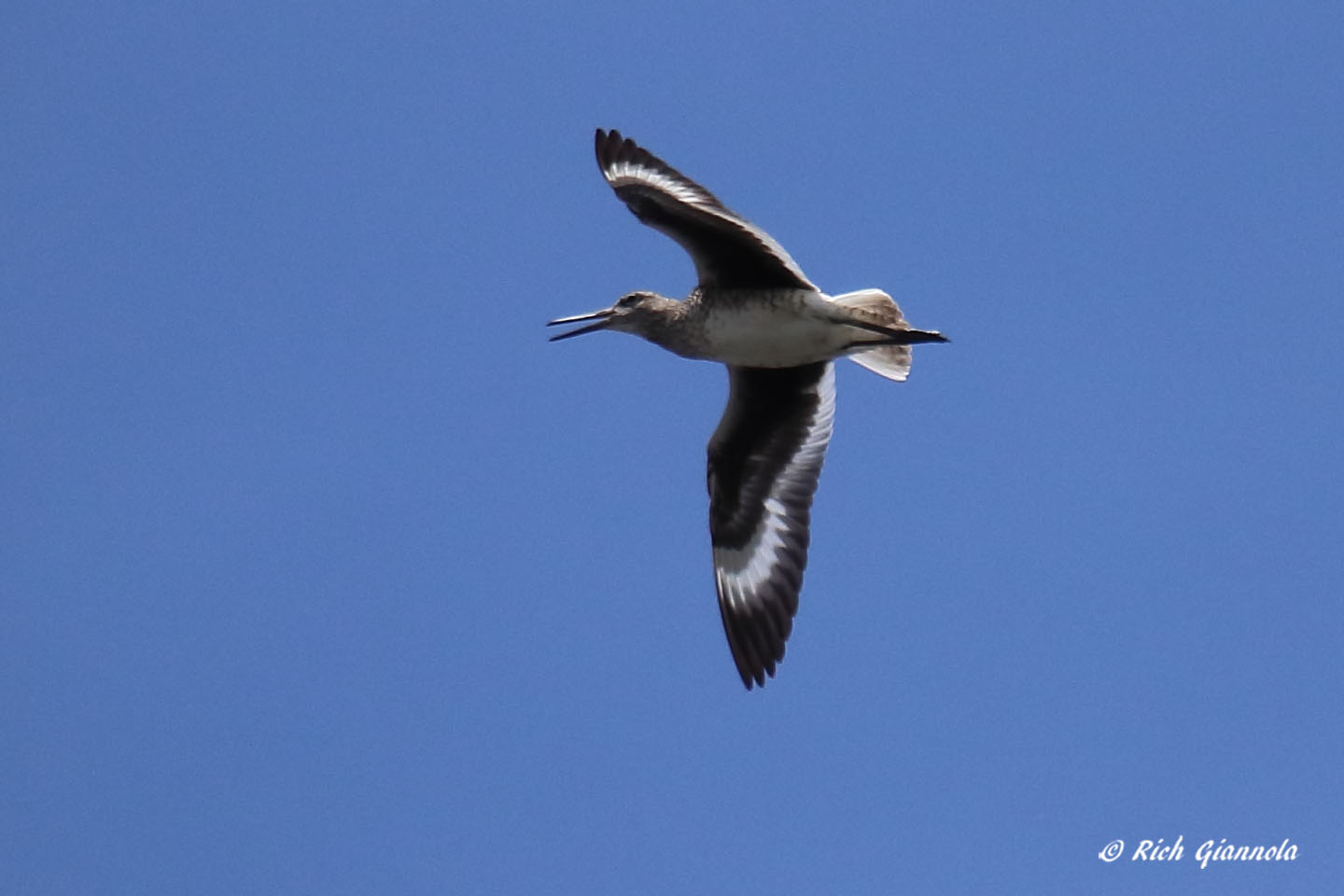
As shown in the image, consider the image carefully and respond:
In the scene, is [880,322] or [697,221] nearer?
[697,221]

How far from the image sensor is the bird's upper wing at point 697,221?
748cm

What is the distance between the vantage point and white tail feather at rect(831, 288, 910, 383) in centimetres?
780

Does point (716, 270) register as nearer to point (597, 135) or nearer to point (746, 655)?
point (597, 135)

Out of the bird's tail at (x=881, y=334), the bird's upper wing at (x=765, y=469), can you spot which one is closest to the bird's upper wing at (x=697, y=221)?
the bird's tail at (x=881, y=334)

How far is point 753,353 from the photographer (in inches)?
313

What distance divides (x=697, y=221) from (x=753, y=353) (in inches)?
29.5

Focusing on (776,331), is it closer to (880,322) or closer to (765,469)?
(880,322)

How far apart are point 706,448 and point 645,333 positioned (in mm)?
818

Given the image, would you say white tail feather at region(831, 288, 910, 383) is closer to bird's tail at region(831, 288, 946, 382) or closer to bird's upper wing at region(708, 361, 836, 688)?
bird's tail at region(831, 288, 946, 382)

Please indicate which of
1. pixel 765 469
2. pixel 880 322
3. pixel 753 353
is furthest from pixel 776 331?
pixel 765 469

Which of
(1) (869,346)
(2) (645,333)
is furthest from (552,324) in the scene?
(1) (869,346)

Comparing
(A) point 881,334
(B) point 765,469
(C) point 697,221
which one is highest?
(C) point 697,221

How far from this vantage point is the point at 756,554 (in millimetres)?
8539

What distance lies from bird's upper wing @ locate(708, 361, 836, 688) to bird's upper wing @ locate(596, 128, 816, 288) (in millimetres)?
873
